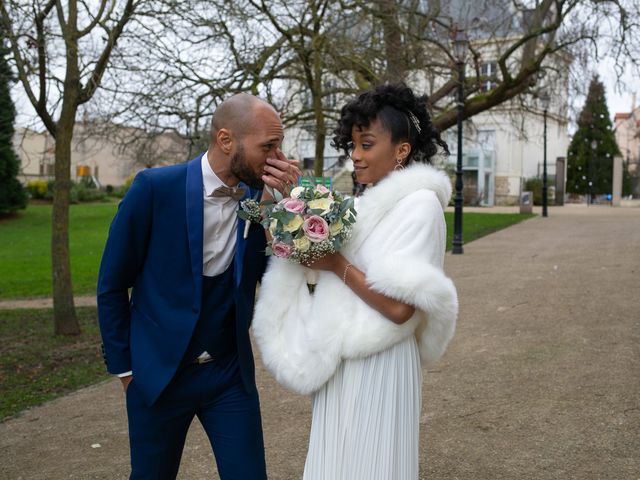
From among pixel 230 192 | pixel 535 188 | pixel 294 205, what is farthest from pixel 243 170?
pixel 535 188

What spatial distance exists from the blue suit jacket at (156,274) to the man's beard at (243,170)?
6.2 inches

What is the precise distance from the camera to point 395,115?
8.70 feet

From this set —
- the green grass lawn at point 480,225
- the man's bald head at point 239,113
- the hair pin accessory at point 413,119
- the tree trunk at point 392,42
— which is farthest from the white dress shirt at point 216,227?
Answer: the green grass lawn at point 480,225

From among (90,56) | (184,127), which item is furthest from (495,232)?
(90,56)

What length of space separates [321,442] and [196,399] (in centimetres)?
54

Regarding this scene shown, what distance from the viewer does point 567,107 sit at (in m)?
17.4

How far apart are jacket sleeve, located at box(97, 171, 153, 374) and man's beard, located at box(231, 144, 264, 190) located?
1.13ft

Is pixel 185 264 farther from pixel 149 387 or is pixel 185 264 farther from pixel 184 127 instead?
pixel 184 127

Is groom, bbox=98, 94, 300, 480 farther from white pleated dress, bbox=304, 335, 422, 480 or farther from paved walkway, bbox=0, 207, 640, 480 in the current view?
paved walkway, bbox=0, 207, 640, 480

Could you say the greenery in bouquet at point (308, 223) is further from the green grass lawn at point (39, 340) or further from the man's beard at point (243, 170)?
the green grass lawn at point (39, 340)

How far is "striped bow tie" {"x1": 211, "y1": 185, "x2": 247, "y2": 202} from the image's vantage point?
9.02ft

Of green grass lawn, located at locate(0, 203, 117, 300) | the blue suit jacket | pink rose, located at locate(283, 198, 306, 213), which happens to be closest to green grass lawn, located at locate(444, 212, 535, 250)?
green grass lawn, located at locate(0, 203, 117, 300)

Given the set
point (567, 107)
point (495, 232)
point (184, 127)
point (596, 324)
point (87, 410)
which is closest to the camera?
point (87, 410)

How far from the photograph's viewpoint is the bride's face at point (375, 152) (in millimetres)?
2652
